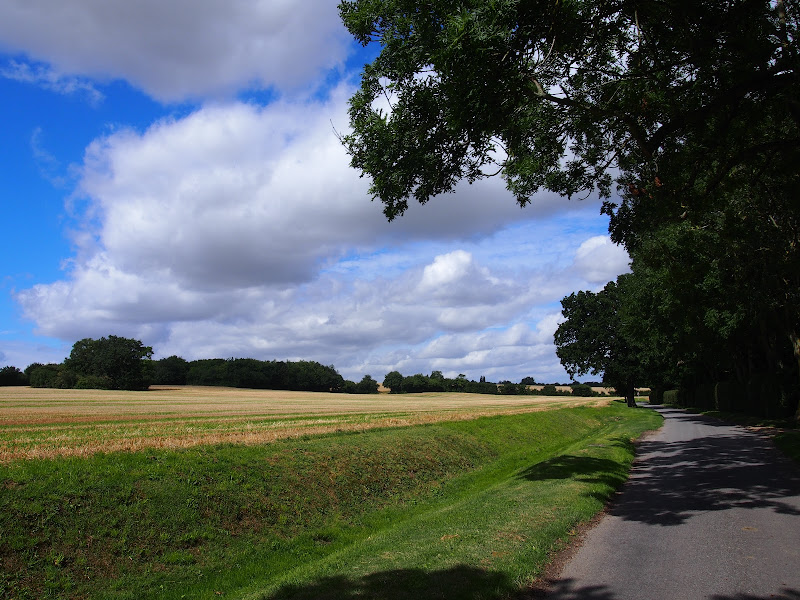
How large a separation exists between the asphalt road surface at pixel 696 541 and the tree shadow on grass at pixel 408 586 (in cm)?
82

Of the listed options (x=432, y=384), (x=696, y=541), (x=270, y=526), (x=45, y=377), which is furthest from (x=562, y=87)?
(x=432, y=384)

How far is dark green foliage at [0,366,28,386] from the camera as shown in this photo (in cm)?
10325

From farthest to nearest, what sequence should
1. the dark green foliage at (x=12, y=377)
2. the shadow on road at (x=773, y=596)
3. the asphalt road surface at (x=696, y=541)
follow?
the dark green foliage at (x=12, y=377) → the asphalt road surface at (x=696, y=541) → the shadow on road at (x=773, y=596)

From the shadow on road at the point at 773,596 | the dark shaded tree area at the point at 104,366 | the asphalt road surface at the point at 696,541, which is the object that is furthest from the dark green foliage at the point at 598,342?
the dark shaded tree area at the point at 104,366

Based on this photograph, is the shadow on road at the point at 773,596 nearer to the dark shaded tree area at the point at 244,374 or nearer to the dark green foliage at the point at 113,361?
the dark green foliage at the point at 113,361

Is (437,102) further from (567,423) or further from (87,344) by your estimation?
(87,344)

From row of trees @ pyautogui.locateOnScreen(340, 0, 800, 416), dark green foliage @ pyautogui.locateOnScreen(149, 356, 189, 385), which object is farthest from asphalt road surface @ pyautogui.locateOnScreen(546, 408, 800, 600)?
dark green foliage @ pyautogui.locateOnScreen(149, 356, 189, 385)

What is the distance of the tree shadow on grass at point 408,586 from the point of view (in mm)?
6504

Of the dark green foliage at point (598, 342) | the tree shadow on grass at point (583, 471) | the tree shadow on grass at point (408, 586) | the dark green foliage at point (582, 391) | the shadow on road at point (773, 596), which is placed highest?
the dark green foliage at point (598, 342)

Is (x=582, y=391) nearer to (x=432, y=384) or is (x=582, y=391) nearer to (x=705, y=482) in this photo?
(x=432, y=384)

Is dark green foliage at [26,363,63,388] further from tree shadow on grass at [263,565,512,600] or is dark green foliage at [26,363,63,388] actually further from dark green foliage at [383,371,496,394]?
tree shadow on grass at [263,565,512,600]

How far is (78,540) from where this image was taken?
8.50 meters

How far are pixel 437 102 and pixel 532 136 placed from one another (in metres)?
3.77

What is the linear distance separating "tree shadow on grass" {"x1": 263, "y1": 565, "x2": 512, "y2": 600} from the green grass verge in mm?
28
